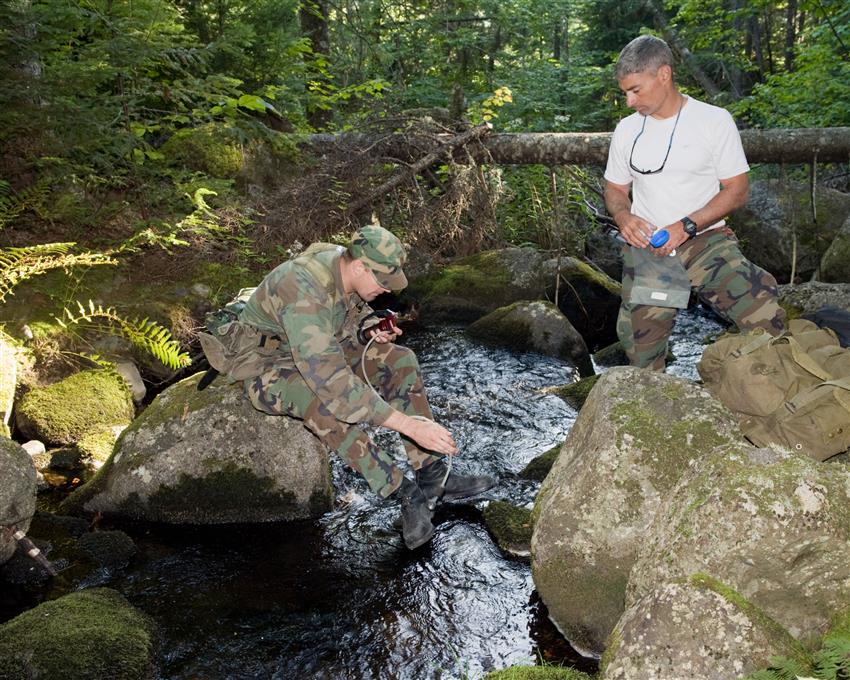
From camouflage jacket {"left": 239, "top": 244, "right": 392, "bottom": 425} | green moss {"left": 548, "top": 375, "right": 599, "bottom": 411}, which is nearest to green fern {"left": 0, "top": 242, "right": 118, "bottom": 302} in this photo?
A: camouflage jacket {"left": 239, "top": 244, "right": 392, "bottom": 425}

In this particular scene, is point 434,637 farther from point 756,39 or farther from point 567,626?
point 756,39

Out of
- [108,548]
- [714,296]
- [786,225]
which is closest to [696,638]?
[714,296]

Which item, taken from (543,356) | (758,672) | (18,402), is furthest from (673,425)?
(18,402)

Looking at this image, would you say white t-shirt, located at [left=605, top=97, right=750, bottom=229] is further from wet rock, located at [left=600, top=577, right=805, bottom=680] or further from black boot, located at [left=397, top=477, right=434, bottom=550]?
wet rock, located at [left=600, top=577, right=805, bottom=680]

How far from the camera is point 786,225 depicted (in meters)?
12.0

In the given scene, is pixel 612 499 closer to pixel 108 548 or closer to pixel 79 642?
pixel 79 642

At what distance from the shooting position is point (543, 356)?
29.1 ft

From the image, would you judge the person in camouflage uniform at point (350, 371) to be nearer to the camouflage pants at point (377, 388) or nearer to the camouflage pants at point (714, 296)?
the camouflage pants at point (377, 388)

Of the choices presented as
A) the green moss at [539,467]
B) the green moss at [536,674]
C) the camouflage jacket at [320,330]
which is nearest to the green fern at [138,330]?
the camouflage jacket at [320,330]

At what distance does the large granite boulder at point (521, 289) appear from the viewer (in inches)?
400

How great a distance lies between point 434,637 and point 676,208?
319 centimetres

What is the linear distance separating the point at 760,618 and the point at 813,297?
582 cm

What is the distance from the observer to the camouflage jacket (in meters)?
4.52

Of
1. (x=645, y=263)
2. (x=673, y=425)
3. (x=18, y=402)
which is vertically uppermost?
(x=645, y=263)
